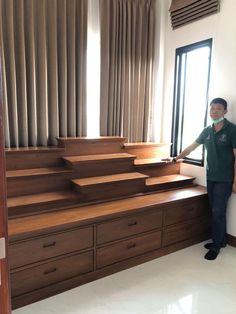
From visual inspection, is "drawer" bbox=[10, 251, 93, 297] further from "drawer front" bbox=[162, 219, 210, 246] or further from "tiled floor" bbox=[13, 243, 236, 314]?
"drawer front" bbox=[162, 219, 210, 246]

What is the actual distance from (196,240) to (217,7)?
2482mm

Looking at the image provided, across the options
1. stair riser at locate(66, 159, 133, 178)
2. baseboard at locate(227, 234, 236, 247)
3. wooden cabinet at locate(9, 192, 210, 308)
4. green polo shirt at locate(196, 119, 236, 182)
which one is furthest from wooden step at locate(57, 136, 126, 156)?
baseboard at locate(227, 234, 236, 247)

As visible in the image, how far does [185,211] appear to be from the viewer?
273cm

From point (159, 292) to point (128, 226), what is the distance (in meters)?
0.58

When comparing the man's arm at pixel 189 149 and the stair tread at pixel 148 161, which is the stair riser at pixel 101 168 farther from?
the man's arm at pixel 189 149

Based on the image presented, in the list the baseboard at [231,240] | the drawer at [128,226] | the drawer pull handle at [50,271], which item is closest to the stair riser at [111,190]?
the drawer at [128,226]

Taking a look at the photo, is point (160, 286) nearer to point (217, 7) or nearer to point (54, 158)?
point (54, 158)

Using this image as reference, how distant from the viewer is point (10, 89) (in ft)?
8.39

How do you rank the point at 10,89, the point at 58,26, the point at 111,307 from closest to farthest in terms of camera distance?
the point at 111,307
the point at 10,89
the point at 58,26

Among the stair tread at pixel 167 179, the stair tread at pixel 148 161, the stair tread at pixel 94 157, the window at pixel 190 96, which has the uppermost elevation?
the window at pixel 190 96

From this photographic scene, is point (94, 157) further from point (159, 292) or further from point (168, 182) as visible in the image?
point (159, 292)

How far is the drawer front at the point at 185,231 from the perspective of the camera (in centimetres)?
263

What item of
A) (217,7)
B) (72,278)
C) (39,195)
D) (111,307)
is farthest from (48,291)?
(217,7)

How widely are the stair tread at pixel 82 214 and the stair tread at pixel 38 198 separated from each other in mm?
110
